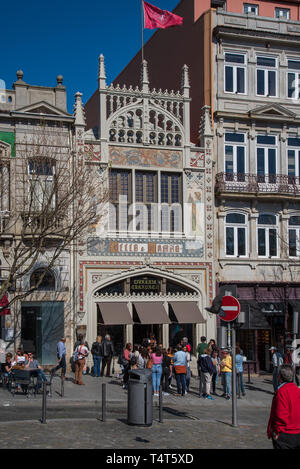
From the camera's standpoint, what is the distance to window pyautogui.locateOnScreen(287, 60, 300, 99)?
3158 cm

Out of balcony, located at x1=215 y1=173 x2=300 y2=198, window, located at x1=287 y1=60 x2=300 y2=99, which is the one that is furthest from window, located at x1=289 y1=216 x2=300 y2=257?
window, located at x1=287 y1=60 x2=300 y2=99

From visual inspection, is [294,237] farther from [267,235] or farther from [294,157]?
[294,157]

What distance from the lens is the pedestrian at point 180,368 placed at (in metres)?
21.5

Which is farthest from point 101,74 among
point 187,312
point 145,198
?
point 187,312

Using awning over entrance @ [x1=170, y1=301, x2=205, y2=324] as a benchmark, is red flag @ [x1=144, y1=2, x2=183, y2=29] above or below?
above

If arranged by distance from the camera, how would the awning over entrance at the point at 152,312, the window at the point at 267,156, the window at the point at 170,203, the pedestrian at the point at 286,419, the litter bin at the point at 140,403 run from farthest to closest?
the window at the point at 267,156, the window at the point at 170,203, the awning over entrance at the point at 152,312, the litter bin at the point at 140,403, the pedestrian at the point at 286,419

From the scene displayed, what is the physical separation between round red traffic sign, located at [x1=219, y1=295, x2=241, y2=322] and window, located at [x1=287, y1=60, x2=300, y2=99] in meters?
18.3

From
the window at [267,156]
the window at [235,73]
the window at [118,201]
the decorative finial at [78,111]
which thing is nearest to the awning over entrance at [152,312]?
the window at [118,201]

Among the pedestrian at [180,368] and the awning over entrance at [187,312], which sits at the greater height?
the awning over entrance at [187,312]

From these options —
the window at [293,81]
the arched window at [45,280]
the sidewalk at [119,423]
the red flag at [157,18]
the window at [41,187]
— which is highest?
the red flag at [157,18]

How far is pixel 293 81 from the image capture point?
31578 mm

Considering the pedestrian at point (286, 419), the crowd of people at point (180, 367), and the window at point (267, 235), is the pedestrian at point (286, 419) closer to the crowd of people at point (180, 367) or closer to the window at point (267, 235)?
the crowd of people at point (180, 367)

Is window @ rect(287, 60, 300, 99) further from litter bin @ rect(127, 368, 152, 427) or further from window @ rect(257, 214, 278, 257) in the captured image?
litter bin @ rect(127, 368, 152, 427)

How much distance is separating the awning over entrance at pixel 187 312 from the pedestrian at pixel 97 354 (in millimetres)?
4454
